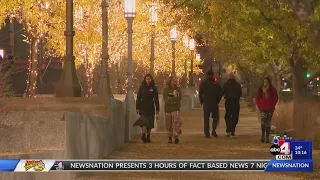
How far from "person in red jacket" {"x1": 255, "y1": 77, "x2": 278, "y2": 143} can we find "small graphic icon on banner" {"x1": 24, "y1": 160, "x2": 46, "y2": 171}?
11.3m

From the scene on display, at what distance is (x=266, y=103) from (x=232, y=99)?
244 centimetres

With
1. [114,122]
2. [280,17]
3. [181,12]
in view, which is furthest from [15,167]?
[181,12]

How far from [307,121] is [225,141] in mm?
2325

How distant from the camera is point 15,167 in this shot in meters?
10.1

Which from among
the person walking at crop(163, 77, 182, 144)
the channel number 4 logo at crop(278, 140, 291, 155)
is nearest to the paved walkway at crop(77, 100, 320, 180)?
the person walking at crop(163, 77, 182, 144)

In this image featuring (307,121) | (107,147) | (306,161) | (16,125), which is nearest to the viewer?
(306,161)

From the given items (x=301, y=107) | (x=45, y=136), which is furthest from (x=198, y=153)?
(x=45, y=136)

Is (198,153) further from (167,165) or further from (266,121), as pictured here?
(167,165)

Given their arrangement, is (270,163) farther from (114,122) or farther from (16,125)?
(114,122)

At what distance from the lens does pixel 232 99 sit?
79.0 feet

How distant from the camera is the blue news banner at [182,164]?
10836 mm

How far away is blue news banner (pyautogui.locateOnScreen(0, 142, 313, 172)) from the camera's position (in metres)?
10.8

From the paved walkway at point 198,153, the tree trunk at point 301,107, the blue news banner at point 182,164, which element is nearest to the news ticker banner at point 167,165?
the blue news banner at point 182,164

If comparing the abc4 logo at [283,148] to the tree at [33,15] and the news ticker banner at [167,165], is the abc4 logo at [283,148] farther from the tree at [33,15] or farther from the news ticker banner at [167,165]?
the tree at [33,15]
